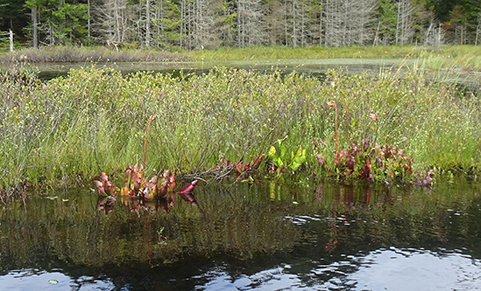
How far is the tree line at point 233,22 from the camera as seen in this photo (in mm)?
40281

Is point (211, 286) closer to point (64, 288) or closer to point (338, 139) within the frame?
point (64, 288)

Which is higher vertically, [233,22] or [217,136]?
[233,22]

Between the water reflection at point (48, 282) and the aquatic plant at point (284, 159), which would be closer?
the water reflection at point (48, 282)

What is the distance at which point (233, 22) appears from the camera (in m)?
49.5

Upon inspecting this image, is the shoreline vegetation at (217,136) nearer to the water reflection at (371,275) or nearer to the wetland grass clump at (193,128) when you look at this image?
the wetland grass clump at (193,128)

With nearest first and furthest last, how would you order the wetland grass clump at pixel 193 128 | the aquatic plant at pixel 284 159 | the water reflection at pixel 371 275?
the water reflection at pixel 371 275, the wetland grass clump at pixel 193 128, the aquatic plant at pixel 284 159

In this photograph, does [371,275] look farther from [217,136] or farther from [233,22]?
[233,22]

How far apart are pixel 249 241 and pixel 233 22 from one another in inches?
1849

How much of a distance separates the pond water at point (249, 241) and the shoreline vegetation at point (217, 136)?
49 cm

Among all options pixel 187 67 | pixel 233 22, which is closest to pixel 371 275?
pixel 187 67

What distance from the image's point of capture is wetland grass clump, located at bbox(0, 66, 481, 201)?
5.91 meters

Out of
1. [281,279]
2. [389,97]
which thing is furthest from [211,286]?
[389,97]

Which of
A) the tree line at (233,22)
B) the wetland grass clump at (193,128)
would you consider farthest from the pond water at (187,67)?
the wetland grass clump at (193,128)

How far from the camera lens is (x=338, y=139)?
269 inches
